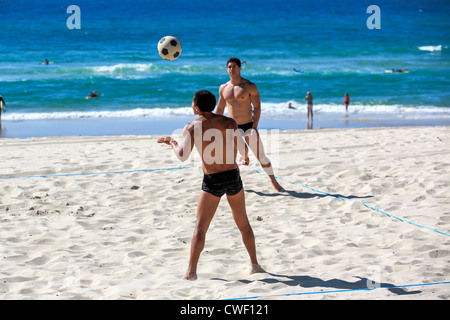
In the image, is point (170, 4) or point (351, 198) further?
point (170, 4)

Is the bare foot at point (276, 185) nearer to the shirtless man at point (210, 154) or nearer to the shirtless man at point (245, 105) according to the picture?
the shirtless man at point (245, 105)

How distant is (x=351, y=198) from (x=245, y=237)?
9.03 feet

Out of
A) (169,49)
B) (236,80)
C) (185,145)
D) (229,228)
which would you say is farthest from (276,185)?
(185,145)

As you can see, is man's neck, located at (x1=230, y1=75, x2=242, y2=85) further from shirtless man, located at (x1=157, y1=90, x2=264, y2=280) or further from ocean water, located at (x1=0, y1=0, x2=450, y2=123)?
ocean water, located at (x1=0, y1=0, x2=450, y2=123)

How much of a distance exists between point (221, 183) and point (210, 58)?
35.1 meters

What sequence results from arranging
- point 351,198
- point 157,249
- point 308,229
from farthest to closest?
point 351,198 → point 308,229 → point 157,249

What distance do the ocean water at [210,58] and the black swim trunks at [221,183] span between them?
15.9 metres

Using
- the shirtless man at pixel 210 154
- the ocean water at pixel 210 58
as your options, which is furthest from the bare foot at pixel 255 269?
the ocean water at pixel 210 58

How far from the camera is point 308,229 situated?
232 inches

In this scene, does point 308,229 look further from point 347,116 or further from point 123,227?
point 347,116

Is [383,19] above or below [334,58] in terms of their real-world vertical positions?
above
